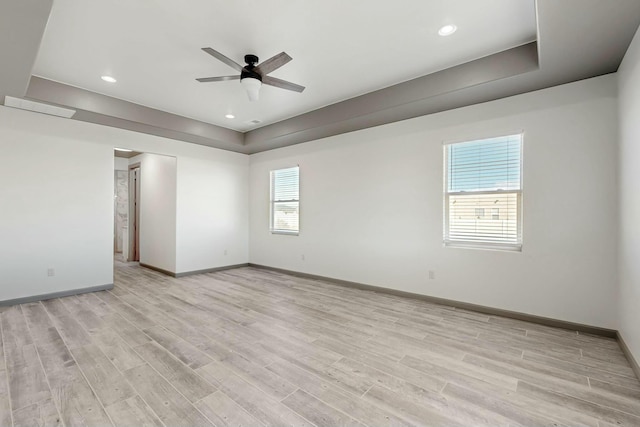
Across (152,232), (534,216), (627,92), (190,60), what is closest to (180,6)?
(190,60)

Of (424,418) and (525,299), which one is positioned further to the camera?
(525,299)

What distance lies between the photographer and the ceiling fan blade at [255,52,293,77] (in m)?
2.60

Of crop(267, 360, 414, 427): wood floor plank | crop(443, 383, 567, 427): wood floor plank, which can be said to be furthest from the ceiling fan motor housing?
crop(443, 383, 567, 427): wood floor plank

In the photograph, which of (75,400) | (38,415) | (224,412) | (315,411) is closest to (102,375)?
(75,400)

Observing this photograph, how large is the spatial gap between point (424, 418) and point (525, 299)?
239cm

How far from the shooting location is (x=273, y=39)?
2793mm

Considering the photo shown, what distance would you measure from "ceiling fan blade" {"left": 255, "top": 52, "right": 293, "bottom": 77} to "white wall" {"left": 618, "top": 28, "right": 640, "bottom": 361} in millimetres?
2830

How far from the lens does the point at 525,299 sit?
334 cm

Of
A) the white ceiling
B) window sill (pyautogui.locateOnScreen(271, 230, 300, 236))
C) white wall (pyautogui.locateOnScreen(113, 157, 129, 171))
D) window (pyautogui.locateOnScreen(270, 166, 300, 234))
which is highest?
the white ceiling

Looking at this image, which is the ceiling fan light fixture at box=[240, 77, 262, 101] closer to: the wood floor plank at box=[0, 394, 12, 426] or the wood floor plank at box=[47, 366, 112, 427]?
the wood floor plank at box=[47, 366, 112, 427]

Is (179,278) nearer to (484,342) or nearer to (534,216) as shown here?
(484,342)

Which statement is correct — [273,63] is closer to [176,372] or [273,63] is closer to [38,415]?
[176,372]

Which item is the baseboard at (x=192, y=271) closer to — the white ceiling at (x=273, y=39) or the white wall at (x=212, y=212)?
the white wall at (x=212, y=212)

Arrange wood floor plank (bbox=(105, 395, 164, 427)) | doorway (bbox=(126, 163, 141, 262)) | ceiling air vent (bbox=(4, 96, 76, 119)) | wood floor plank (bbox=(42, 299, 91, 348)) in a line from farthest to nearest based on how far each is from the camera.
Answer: doorway (bbox=(126, 163, 141, 262))
ceiling air vent (bbox=(4, 96, 76, 119))
wood floor plank (bbox=(42, 299, 91, 348))
wood floor plank (bbox=(105, 395, 164, 427))
